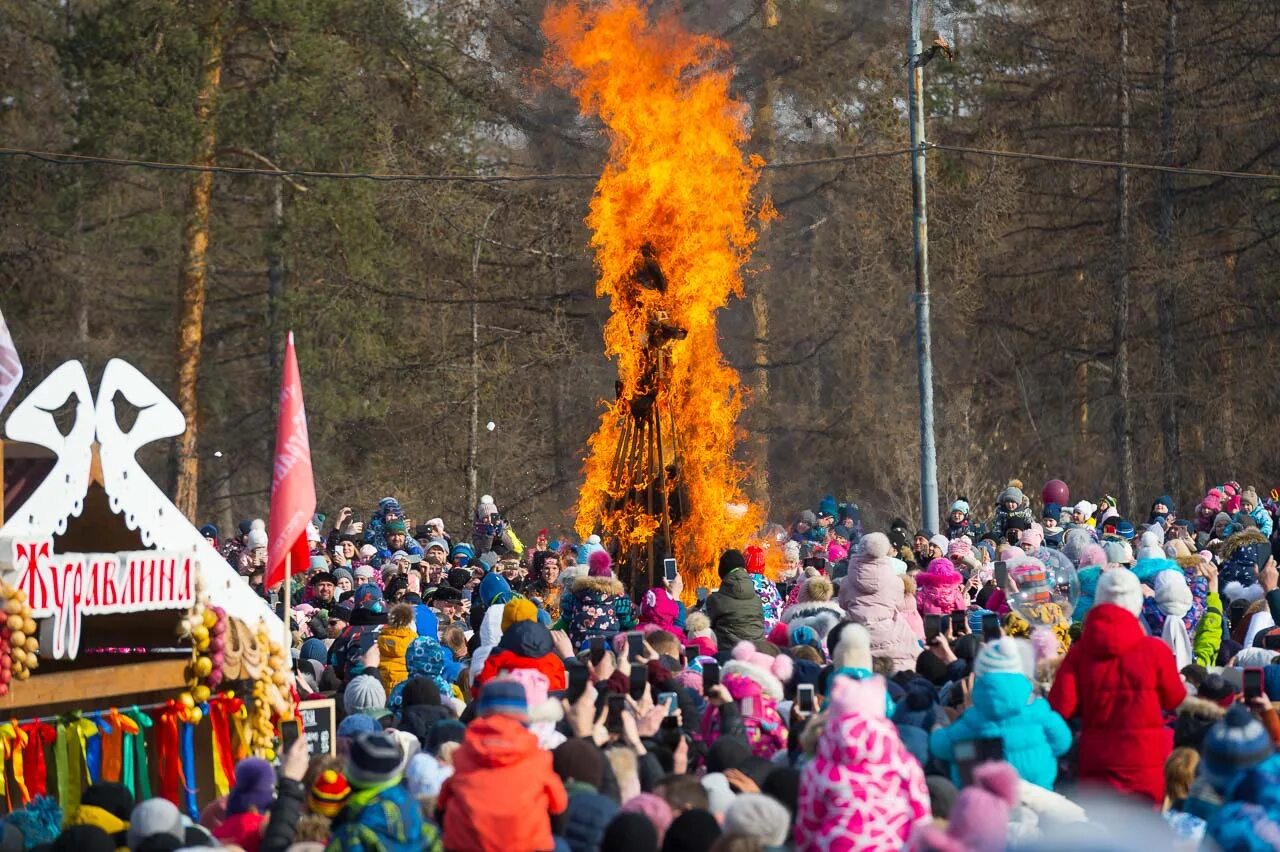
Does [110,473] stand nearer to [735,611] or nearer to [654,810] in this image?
[654,810]

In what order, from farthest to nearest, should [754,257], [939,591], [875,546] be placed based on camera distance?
[754,257] → [939,591] → [875,546]

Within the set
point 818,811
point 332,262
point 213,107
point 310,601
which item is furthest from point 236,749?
point 332,262

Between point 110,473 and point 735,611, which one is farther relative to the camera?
point 735,611

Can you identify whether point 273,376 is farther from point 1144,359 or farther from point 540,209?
point 1144,359

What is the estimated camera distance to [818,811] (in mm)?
6957

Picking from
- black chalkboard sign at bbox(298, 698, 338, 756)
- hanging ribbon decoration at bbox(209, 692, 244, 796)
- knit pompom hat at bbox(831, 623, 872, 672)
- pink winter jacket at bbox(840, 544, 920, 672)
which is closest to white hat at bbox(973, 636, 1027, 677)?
knit pompom hat at bbox(831, 623, 872, 672)

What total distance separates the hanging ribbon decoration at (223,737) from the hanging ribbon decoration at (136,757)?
1.28 ft

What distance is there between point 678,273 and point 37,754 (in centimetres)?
1047

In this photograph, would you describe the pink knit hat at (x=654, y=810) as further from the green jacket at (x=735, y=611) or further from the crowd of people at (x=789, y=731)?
the green jacket at (x=735, y=611)

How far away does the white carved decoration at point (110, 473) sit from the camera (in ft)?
32.8

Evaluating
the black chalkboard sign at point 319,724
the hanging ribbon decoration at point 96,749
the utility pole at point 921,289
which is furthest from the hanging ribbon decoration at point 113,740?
the utility pole at point 921,289

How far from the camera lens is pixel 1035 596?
12.2 metres

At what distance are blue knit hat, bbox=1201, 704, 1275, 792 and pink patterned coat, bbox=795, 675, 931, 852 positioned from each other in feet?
3.44

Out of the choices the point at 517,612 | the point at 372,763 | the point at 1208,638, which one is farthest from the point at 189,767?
the point at 1208,638
